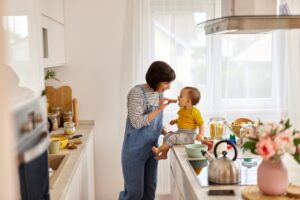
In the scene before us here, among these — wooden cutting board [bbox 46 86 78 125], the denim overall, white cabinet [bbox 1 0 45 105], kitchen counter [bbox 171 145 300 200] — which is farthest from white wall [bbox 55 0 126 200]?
white cabinet [bbox 1 0 45 105]

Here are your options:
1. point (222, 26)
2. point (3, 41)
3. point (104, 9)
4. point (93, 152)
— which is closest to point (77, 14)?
point (104, 9)

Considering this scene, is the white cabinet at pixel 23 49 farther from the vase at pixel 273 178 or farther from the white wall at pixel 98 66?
the white wall at pixel 98 66

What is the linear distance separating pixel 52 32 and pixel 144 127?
988 mm

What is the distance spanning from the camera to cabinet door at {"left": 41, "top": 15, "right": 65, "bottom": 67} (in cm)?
247

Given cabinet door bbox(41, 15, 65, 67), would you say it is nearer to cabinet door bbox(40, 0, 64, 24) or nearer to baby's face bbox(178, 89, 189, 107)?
cabinet door bbox(40, 0, 64, 24)

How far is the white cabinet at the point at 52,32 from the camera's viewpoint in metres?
2.45

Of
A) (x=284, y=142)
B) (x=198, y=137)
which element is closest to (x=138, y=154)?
(x=198, y=137)

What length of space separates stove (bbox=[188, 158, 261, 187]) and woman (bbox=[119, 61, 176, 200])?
2.18 ft

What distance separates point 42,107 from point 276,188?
1.14m

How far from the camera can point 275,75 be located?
3732mm

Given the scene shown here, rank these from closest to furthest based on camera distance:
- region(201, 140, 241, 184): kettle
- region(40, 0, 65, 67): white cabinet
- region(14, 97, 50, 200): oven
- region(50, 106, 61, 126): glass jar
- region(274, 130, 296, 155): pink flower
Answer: region(14, 97, 50, 200): oven, region(274, 130, 296, 155): pink flower, region(201, 140, 241, 184): kettle, region(40, 0, 65, 67): white cabinet, region(50, 106, 61, 126): glass jar

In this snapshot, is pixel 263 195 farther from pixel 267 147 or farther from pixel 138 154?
pixel 138 154

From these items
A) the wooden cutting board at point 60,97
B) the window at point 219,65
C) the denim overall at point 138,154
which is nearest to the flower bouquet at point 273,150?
the denim overall at point 138,154

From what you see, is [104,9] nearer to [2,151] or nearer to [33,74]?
[33,74]
